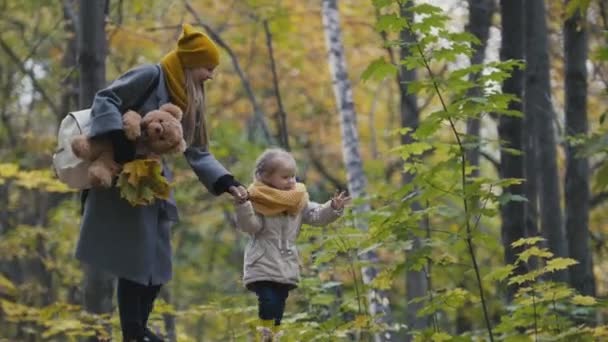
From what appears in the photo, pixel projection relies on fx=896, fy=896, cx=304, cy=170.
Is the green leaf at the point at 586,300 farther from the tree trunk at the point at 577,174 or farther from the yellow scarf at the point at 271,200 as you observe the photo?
the tree trunk at the point at 577,174

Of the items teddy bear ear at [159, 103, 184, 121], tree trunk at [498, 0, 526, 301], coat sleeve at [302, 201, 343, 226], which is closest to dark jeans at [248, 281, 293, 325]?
coat sleeve at [302, 201, 343, 226]

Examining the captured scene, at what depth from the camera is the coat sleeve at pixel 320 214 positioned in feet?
16.9

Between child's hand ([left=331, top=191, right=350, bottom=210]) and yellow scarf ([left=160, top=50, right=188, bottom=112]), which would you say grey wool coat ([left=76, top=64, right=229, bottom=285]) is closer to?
yellow scarf ([left=160, top=50, right=188, bottom=112])

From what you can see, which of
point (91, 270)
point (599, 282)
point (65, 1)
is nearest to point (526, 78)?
point (91, 270)

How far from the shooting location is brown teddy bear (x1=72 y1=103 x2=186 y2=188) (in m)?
4.37

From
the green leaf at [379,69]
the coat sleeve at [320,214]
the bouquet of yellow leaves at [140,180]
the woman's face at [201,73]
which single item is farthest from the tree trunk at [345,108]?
the bouquet of yellow leaves at [140,180]

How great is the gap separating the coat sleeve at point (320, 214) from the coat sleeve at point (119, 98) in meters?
1.22

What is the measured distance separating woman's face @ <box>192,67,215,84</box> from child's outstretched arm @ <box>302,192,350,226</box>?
983 millimetres

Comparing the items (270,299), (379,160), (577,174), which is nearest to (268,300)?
(270,299)

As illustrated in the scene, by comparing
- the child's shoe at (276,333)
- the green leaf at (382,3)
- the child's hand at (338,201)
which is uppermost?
the green leaf at (382,3)

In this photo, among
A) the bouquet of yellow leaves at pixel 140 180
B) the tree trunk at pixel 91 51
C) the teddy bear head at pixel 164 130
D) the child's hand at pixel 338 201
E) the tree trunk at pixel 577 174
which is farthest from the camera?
the tree trunk at pixel 577 174

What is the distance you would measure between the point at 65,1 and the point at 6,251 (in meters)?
4.07

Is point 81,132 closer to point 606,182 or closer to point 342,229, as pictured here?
point 342,229

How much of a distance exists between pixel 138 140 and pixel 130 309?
2.93 feet
